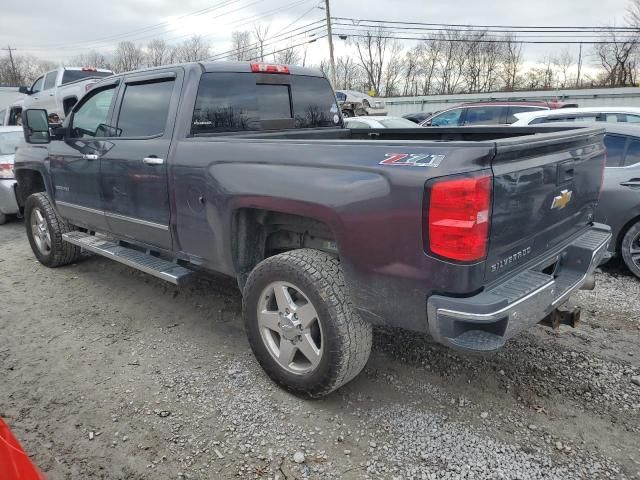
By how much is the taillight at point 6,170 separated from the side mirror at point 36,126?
9.84ft

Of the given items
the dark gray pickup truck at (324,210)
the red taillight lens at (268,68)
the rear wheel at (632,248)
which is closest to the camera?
the dark gray pickup truck at (324,210)

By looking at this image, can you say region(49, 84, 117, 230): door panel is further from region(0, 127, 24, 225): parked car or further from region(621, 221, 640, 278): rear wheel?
region(621, 221, 640, 278): rear wheel

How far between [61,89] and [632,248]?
43.1 ft

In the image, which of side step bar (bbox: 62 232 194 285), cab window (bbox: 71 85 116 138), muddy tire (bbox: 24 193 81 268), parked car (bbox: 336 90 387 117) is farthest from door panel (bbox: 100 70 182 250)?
parked car (bbox: 336 90 387 117)

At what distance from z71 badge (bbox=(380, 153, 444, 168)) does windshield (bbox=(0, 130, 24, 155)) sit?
782 centimetres

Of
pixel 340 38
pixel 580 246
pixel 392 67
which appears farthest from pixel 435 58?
pixel 580 246

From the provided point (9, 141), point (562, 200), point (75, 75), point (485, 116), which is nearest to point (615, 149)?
point (562, 200)

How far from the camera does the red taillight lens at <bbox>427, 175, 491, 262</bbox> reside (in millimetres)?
2086

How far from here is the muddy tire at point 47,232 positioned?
5285 millimetres

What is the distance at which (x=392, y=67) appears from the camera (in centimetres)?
7069

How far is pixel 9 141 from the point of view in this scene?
8242 millimetres

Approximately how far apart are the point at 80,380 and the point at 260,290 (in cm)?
142

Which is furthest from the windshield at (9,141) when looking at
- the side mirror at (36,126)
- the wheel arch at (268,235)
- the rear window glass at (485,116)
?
the rear window glass at (485,116)

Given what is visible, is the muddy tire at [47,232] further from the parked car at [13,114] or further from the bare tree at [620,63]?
the bare tree at [620,63]
